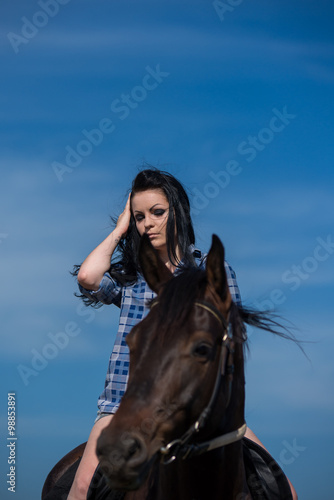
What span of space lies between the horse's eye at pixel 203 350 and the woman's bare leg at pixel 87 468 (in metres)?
1.64

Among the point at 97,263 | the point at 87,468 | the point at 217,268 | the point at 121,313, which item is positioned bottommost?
the point at 87,468

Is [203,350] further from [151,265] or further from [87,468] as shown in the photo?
[87,468]

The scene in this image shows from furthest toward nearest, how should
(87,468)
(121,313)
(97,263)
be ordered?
1. (97,263)
2. (121,313)
3. (87,468)

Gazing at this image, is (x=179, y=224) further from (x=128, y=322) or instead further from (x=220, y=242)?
(x=220, y=242)

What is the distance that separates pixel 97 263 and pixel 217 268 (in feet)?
6.23

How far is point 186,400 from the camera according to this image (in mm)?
2912

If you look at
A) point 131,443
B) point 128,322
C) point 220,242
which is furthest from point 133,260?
point 131,443

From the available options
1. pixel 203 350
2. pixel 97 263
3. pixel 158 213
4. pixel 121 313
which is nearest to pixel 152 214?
pixel 158 213

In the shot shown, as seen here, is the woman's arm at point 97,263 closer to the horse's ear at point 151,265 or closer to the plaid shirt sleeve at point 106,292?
the plaid shirt sleeve at point 106,292

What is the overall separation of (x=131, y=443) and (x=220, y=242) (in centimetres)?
129

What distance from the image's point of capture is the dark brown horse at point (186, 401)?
2.73 m

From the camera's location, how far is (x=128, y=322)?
4.82 metres

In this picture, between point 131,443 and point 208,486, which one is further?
point 208,486

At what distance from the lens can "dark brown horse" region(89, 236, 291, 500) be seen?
273 cm
